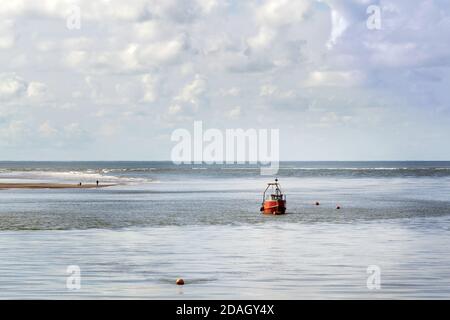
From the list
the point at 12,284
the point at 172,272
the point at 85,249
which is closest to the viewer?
the point at 12,284

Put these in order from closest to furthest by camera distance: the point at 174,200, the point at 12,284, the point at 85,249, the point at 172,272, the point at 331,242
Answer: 1. the point at 12,284
2. the point at 172,272
3. the point at 85,249
4. the point at 331,242
5. the point at 174,200

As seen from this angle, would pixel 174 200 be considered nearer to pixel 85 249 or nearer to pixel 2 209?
pixel 2 209

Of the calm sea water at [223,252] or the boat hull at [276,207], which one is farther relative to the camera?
the boat hull at [276,207]

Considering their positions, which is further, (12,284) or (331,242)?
(331,242)

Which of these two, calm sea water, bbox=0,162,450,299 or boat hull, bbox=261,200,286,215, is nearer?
calm sea water, bbox=0,162,450,299

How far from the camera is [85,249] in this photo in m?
48.8

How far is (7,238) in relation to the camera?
180 feet

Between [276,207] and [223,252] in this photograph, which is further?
[276,207]
